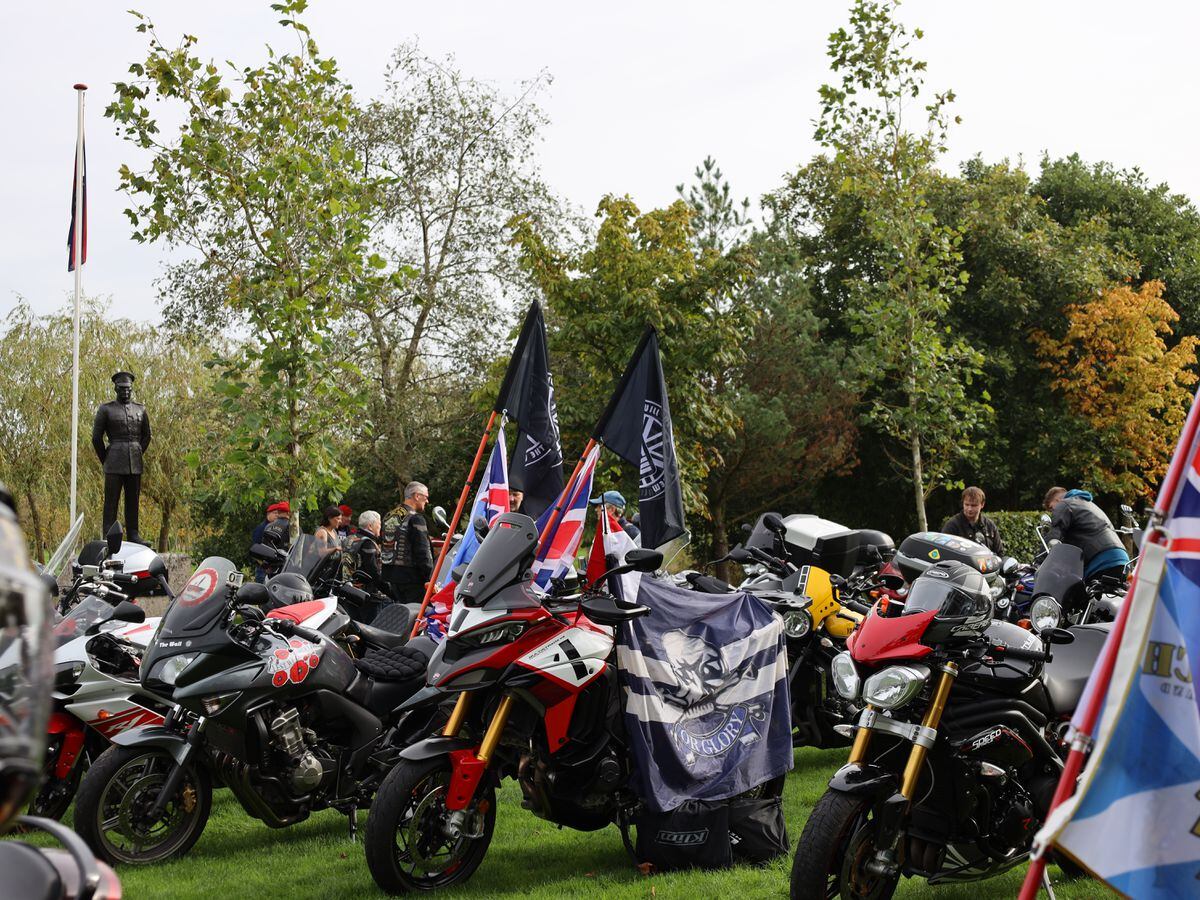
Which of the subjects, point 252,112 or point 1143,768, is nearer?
point 1143,768

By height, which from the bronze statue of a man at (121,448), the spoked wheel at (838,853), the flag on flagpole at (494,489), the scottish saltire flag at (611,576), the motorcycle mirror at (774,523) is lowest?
the spoked wheel at (838,853)

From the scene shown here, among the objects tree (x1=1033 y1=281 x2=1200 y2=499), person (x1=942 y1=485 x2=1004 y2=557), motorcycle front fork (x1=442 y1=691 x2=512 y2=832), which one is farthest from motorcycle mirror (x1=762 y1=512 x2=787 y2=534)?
tree (x1=1033 y1=281 x2=1200 y2=499)

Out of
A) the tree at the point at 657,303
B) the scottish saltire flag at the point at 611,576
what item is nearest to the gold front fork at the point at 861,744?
the scottish saltire flag at the point at 611,576

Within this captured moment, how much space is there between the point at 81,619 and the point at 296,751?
6.52 ft

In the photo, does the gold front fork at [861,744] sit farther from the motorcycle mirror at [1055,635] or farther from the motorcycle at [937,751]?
the motorcycle mirror at [1055,635]

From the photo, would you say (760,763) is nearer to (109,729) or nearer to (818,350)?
(109,729)

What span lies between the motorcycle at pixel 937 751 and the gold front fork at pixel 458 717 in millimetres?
1644

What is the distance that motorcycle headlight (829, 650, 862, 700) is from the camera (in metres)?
4.61

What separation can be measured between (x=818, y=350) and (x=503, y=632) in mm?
23476

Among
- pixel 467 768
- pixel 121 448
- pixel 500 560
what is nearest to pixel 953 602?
pixel 500 560

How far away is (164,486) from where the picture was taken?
97.6ft

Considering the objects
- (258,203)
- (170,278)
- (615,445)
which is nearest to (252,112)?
(258,203)

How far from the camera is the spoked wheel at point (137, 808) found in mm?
5512

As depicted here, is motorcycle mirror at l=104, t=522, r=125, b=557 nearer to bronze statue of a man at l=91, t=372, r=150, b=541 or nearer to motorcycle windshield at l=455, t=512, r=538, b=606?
motorcycle windshield at l=455, t=512, r=538, b=606
